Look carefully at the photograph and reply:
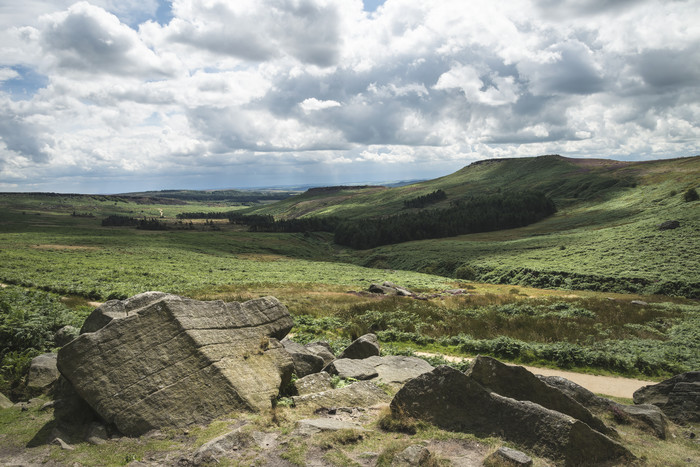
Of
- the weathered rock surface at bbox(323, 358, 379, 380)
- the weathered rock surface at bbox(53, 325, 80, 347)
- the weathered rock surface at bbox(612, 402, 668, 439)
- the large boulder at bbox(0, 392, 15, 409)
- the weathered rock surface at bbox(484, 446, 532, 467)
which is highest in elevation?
the weathered rock surface at bbox(53, 325, 80, 347)

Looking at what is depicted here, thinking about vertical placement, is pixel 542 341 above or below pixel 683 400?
below

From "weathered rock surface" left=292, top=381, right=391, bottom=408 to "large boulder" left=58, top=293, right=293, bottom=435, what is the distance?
1022mm

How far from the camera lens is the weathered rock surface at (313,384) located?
1202 centimetres

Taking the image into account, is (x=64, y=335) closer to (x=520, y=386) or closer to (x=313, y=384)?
(x=313, y=384)

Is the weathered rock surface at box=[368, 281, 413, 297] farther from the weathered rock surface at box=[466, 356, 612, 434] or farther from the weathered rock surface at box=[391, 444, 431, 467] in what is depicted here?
the weathered rock surface at box=[391, 444, 431, 467]

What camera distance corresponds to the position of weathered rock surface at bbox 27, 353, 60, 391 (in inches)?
450

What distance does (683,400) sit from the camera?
39.5 ft

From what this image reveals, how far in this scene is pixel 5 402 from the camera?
34.9 ft

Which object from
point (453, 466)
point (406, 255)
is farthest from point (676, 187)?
point (453, 466)

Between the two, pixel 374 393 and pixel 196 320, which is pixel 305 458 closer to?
pixel 374 393

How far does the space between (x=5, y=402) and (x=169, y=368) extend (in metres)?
5.01

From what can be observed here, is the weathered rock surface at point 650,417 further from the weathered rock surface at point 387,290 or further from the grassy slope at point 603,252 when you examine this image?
the grassy slope at point 603,252

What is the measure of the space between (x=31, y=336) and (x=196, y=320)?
26.8 ft

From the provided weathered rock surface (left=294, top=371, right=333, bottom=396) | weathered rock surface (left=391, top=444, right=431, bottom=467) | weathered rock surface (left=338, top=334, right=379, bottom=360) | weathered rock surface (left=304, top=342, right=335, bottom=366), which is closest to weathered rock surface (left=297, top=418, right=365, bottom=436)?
weathered rock surface (left=391, top=444, right=431, bottom=467)
